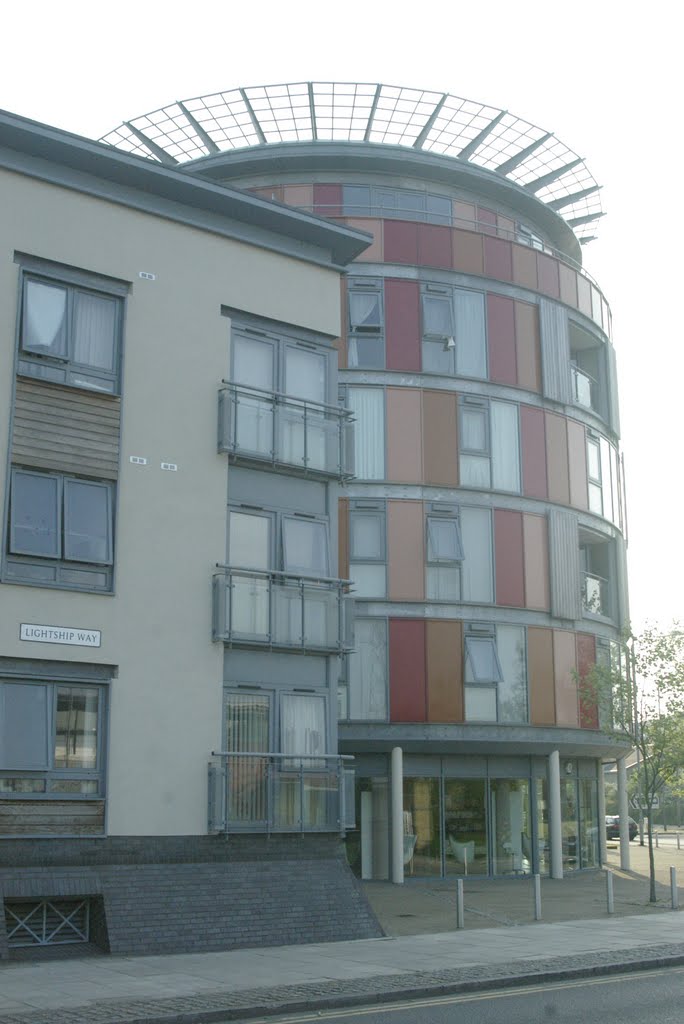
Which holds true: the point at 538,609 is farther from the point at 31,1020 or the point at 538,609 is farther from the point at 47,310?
the point at 31,1020

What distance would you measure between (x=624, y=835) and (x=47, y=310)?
79.5 ft

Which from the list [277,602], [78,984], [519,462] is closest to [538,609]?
[519,462]

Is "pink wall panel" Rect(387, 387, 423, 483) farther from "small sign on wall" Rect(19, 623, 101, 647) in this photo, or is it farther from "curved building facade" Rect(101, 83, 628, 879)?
"small sign on wall" Rect(19, 623, 101, 647)

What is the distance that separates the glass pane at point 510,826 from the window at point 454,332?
10.5 meters

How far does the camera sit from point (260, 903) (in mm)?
18000

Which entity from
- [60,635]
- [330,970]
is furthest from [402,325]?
[330,970]

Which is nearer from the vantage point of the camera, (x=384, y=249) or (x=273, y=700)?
(x=273, y=700)

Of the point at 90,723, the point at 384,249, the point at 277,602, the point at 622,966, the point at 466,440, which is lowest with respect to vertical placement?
the point at 622,966

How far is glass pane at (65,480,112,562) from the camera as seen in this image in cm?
1794

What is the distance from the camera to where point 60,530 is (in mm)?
17828

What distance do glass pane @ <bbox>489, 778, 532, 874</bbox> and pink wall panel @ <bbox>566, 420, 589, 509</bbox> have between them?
7.57 meters

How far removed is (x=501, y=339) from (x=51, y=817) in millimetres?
19449

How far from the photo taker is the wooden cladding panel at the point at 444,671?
2958 centimetres

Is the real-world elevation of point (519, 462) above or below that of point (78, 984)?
above
